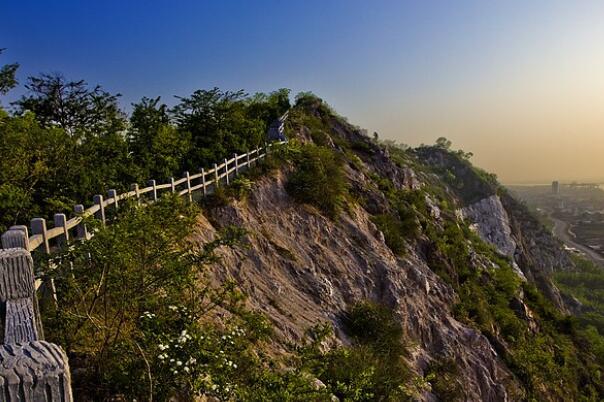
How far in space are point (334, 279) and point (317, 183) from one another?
479 cm

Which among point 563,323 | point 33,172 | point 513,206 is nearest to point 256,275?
point 33,172

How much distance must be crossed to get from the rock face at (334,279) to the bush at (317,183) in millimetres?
583

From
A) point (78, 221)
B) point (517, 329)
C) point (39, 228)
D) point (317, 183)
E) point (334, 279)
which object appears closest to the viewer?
point (39, 228)

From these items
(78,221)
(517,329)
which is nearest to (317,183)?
(78,221)

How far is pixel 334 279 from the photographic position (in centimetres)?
1522

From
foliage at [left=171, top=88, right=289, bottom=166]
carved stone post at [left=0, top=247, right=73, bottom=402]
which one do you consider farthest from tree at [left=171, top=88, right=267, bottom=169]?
carved stone post at [left=0, top=247, right=73, bottom=402]

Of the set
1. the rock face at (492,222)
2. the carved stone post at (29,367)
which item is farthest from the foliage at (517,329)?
the rock face at (492,222)

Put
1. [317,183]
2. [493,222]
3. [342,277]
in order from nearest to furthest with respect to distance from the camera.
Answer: [342,277] → [317,183] → [493,222]

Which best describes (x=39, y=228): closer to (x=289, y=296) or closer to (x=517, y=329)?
(x=289, y=296)

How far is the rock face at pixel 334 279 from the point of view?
12250 mm

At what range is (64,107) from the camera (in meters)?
16.6

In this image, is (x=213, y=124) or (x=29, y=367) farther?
(x=213, y=124)

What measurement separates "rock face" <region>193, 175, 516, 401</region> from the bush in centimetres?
58

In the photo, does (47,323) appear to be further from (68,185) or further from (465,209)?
(465,209)
